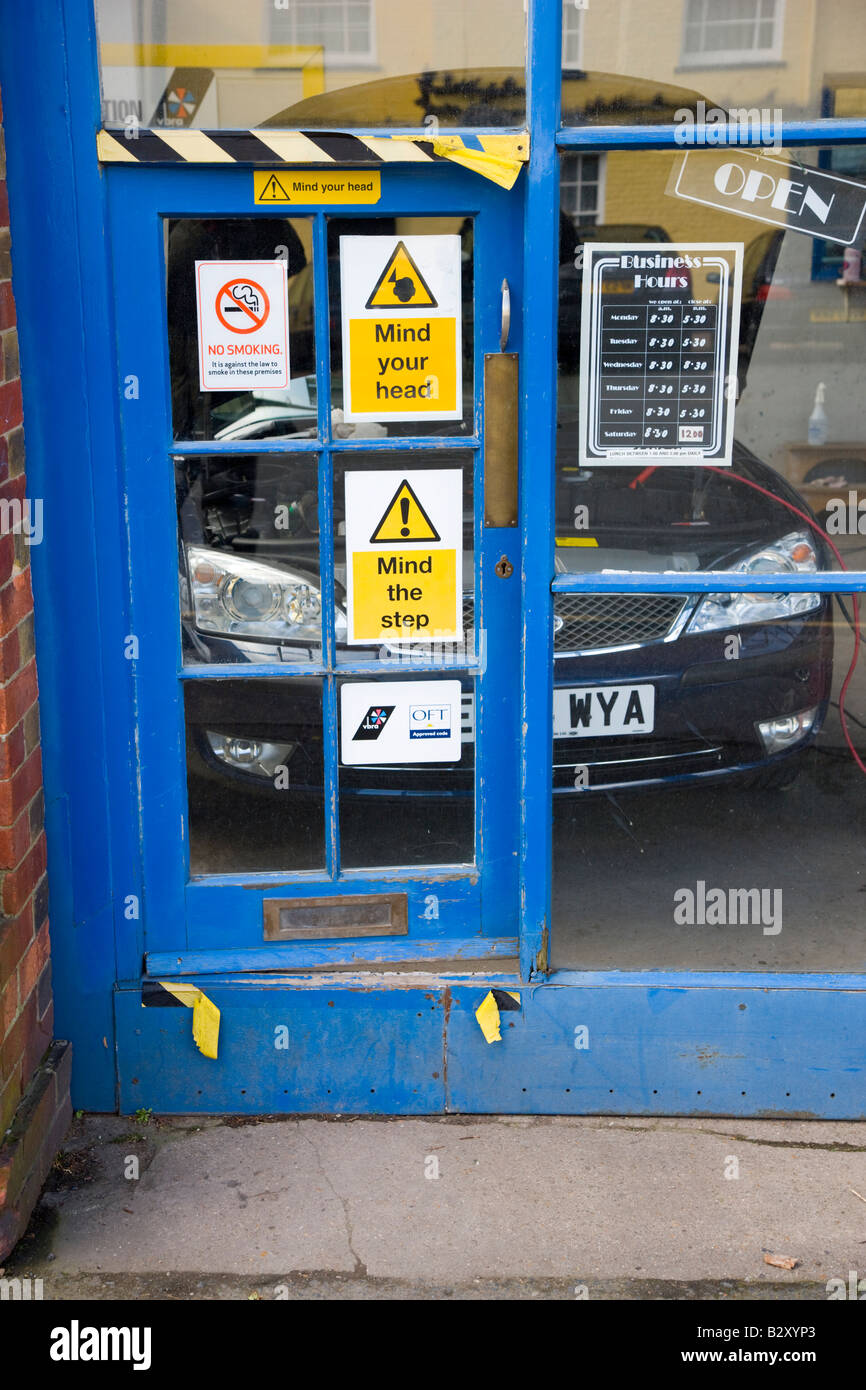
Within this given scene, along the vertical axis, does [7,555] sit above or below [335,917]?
above

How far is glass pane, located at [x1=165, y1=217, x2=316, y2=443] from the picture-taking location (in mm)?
2787

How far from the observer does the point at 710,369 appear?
9.48ft

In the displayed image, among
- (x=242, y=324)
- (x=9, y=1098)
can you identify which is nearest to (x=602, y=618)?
(x=242, y=324)

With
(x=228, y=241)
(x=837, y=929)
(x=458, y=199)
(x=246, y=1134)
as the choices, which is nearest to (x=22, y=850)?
(x=246, y=1134)

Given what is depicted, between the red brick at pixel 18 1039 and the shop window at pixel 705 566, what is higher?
the shop window at pixel 705 566

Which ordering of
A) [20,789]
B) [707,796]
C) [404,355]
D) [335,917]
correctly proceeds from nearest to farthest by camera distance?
[20,789] → [404,355] → [335,917] → [707,796]

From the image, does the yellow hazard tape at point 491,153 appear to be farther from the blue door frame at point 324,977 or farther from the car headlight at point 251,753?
the car headlight at point 251,753

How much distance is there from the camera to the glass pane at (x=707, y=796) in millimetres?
3125

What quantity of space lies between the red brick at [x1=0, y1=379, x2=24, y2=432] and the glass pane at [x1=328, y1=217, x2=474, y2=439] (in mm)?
669

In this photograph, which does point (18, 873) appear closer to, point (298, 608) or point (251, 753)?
point (251, 753)

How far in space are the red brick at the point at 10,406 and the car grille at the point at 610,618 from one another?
1.23 metres

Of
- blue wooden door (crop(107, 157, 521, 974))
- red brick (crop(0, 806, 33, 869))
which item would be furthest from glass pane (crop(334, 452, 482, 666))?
red brick (crop(0, 806, 33, 869))

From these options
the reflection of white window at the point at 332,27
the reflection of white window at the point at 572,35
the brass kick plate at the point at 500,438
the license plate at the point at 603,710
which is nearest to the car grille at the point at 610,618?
the license plate at the point at 603,710

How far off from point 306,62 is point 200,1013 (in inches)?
83.0
